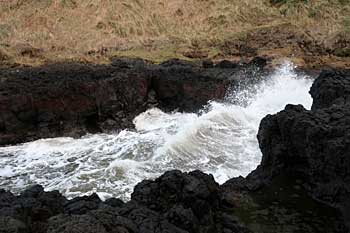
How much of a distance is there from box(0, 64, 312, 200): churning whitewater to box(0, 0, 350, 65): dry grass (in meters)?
10.5

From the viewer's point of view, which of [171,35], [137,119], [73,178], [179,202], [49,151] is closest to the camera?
[179,202]

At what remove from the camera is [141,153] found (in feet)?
49.8

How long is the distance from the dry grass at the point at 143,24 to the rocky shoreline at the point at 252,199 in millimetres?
18937

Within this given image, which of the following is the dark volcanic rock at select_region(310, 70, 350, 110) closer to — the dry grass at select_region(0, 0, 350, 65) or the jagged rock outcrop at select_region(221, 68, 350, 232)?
the jagged rock outcrop at select_region(221, 68, 350, 232)

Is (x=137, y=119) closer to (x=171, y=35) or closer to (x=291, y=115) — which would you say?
(x=291, y=115)

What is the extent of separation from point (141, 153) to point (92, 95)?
14.9 ft

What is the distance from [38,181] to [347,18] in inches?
1137

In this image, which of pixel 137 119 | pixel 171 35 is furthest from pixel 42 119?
pixel 171 35

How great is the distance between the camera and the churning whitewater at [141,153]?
42.3 feet

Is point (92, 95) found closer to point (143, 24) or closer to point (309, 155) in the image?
point (309, 155)

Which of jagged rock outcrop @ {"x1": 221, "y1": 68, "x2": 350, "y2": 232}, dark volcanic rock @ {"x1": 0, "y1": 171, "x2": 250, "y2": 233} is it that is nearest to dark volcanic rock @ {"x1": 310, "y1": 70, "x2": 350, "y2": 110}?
jagged rock outcrop @ {"x1": 221, "y1": 68, "x2": 350, "y2": 232}

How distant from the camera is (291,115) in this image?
33.0 ft

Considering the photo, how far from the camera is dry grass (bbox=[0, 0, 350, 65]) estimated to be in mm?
29922

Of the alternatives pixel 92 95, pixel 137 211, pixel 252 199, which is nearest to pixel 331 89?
pixel 252 199
